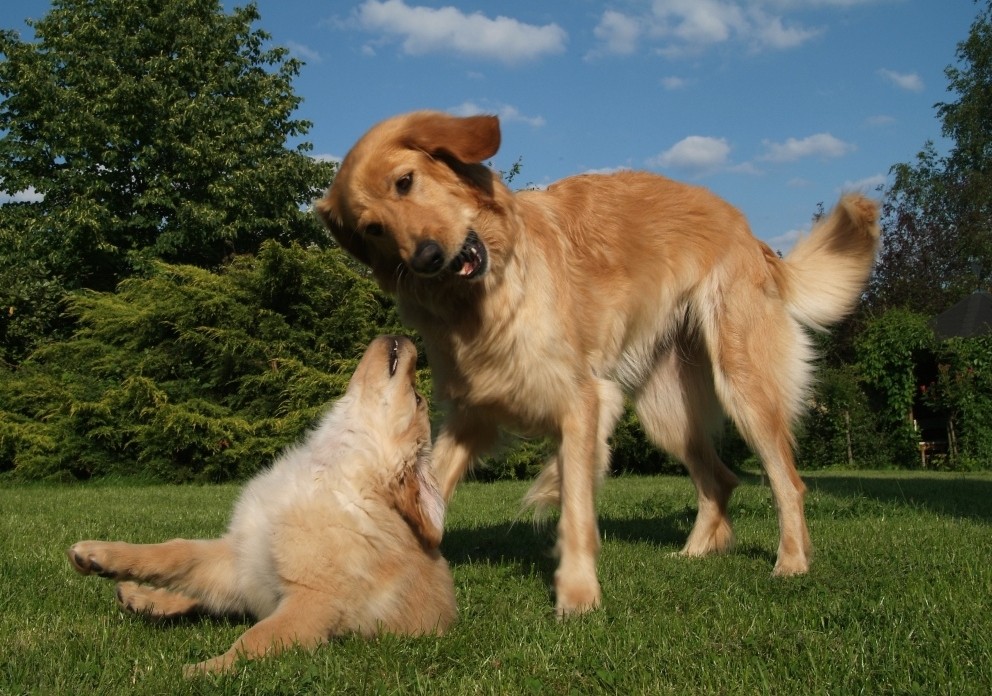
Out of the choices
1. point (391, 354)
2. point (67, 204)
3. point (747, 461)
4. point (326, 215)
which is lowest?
point (747, 461)

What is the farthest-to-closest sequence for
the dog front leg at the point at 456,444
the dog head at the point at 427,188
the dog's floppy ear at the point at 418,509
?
1. the dog front leg at the point at 456,444
2. the dog head at the point at 427,188
3. the dog's floppy ear at the point at 418,509

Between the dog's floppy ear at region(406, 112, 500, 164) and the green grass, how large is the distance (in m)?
2.11

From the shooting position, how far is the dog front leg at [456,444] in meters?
4.69

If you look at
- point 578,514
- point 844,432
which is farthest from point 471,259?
point 844,432

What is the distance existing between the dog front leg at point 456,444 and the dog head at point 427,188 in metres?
0.92

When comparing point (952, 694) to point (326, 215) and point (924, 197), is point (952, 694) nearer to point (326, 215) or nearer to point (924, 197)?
point (326, 215)

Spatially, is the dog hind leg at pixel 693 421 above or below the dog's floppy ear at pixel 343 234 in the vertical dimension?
below

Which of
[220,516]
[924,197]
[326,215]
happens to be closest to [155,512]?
[220,516]

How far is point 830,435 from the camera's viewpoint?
19359mm

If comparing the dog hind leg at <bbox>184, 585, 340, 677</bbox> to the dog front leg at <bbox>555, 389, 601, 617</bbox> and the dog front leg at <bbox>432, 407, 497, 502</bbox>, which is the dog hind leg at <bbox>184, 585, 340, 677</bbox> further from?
the dog front leg at <bbox>432, 407, 497, 502</bbox>

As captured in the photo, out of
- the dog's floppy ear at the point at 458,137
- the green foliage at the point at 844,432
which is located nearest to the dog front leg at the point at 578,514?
the dog's floppy ear at the point at 458,137

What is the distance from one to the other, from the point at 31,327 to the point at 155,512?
1097 cm

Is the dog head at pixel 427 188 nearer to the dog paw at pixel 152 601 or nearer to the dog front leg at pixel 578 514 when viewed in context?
the dog front leg at pixel 578 514

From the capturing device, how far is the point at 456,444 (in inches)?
186
